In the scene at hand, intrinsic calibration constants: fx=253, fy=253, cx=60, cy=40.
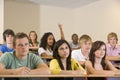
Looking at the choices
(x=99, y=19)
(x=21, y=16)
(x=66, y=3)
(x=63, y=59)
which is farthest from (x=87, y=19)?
(x=63, y=59)

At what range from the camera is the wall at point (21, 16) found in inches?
304

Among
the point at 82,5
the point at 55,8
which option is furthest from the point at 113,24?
the point at 55,8

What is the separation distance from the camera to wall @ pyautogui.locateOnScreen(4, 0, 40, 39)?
771cm

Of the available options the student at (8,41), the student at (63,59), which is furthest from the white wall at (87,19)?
the student at (63,59)

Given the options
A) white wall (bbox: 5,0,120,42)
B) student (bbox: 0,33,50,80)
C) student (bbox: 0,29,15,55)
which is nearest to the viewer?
student (bbox: 0,33,50,80)

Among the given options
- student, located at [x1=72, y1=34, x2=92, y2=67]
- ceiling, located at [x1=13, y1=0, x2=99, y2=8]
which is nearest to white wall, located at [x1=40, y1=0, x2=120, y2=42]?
ceiling, located at [x1=13, y1=0, x2=99, y2=8]

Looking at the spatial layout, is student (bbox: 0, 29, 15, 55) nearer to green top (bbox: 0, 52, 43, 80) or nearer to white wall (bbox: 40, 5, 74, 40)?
green top (bbox: 0, 52, 43, 80)

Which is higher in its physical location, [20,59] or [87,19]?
[87,19]

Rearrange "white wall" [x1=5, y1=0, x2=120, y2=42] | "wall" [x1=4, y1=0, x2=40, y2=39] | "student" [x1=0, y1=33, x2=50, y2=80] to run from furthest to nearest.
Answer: "wall" [x1=4, y1=0, x2=40, y2=39], "white wall" [x1=5, y1=0, x2=120, y2=42], "student" [x1=0, y1=33, x2=50, y2=80]

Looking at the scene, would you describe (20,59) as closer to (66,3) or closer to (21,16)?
(21,16)

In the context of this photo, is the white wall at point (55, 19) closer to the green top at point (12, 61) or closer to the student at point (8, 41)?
the student at point (8, 41)

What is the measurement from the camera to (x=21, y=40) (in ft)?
7.86

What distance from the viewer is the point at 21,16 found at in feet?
26.0

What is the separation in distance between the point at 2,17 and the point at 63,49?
16.5 feet
